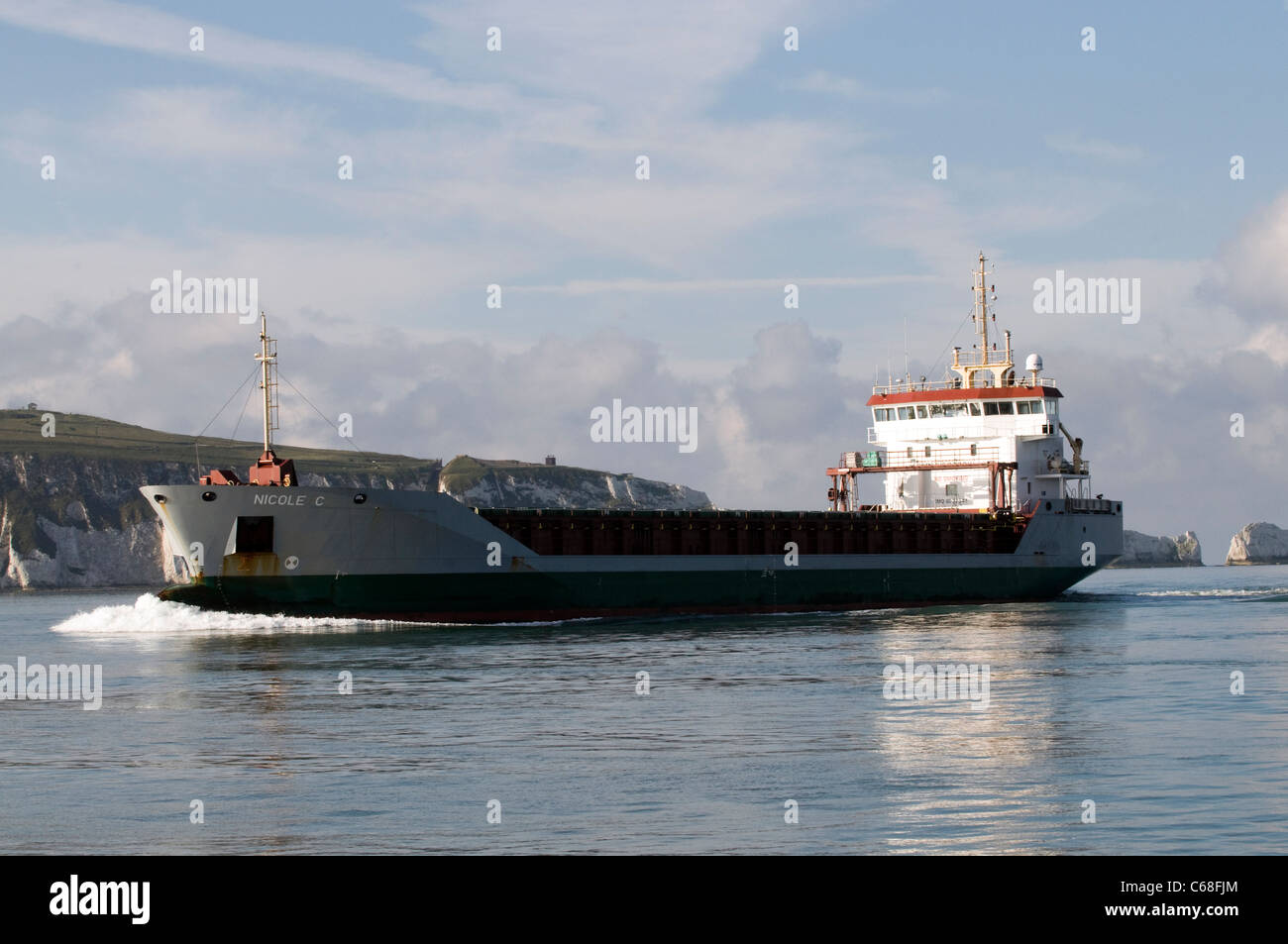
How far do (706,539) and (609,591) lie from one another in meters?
5.22

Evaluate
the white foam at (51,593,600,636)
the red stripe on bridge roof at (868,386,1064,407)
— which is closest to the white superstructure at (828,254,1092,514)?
the red stripe on bridge roof at (868,386,1064,407)

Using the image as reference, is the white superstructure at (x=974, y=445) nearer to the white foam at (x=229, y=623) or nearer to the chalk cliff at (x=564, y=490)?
the white foam at (x=229, y=623)

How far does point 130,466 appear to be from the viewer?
156500mm

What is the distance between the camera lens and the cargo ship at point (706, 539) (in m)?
42.8

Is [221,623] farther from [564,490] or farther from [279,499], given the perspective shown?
[564,490]

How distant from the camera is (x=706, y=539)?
52.6 metres
